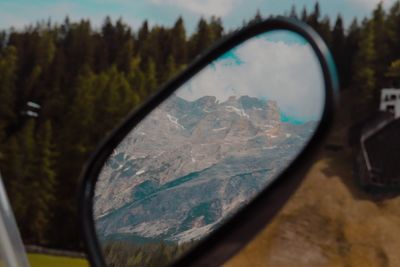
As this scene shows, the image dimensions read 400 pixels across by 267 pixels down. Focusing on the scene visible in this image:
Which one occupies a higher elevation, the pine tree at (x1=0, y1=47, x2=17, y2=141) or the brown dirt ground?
the pine tree at (x1=0, y1=47, x2=17, y2=141)

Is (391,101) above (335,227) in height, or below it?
above

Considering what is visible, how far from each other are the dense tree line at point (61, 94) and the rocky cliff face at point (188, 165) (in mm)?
6164

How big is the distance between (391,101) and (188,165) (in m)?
3.51

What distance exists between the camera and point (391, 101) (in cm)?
398

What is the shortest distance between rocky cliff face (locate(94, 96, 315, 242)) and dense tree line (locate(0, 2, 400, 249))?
6.16 metres

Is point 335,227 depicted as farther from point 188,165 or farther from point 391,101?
point 188,165

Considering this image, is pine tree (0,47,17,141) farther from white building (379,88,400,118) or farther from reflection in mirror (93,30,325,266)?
reflection in mirror (93,30,325,266)

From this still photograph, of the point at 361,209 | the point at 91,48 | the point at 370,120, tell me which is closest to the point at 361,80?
the point at 370,120

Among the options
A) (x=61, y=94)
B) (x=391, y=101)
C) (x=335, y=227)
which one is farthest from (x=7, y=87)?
(x=335, y=227)

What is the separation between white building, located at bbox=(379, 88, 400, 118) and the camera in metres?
3.58

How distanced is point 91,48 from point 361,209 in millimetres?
7415

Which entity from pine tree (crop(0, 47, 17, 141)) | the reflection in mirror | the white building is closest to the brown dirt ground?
the white building

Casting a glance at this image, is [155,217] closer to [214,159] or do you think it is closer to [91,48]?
[214,159]

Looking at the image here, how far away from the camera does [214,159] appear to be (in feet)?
2.00
